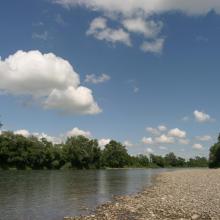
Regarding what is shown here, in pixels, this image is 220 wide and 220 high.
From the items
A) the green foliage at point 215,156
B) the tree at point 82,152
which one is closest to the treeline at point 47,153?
the tree at point 82,152

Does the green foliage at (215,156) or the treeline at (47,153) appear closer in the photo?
the treeline at (47,153)

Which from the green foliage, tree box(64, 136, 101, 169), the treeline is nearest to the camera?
the treeline

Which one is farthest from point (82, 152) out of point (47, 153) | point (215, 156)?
point (215, 156)

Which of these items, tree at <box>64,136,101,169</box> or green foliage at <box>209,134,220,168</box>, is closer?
green foliage at <box>209,134,220,168</box>

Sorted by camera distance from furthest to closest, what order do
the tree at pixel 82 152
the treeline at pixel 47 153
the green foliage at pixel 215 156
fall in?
1. the tree at pixel 82 152
2. the green foliage at pixel 215 156
3. the treeline at pixel 47 153

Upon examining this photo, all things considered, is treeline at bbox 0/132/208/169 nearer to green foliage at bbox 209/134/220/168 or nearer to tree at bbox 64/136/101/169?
tree at bbox 64/136/101/169

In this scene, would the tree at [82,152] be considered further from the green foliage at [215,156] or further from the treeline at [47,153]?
the green foliage at [215,156]

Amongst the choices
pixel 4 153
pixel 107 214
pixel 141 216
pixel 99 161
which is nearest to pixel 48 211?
pixel 107 214

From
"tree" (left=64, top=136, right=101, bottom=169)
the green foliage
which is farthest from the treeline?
the green foliage

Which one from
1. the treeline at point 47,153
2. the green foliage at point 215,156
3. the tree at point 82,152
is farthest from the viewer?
the tree at point 82,152

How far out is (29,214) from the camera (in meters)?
27.8

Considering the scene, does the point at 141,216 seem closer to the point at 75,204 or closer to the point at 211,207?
the point at 211,207

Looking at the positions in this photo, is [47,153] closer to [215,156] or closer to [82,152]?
[82,152]

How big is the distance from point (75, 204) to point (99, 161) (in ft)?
464
